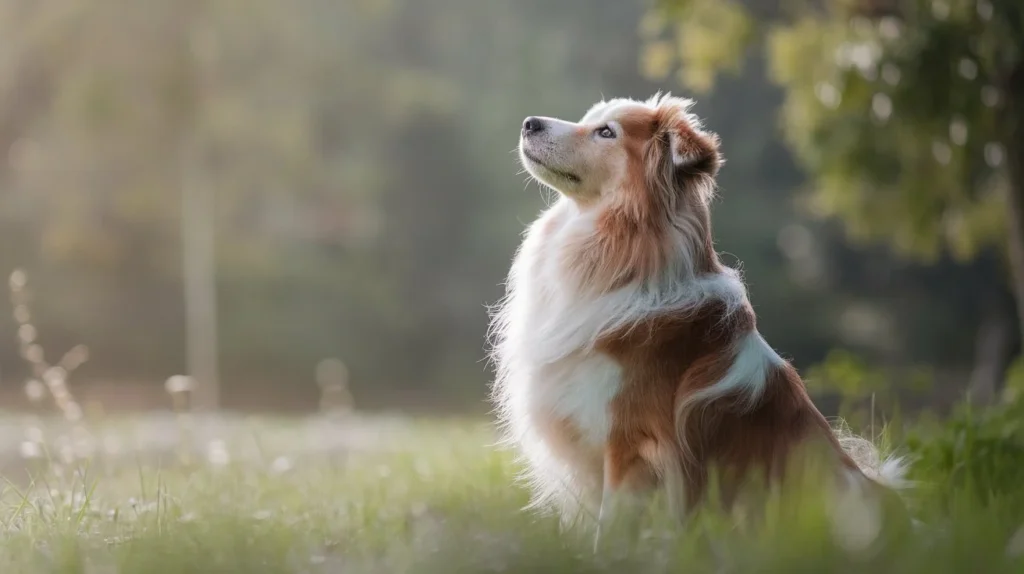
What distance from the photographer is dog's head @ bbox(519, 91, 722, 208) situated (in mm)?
3404

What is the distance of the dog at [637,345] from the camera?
3.00m

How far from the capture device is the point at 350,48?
1969 cm

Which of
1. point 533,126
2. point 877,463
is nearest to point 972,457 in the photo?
point 877,463

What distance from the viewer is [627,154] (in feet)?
11.6

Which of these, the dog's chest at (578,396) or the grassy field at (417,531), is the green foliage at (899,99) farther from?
the dog's chest at (578,396)

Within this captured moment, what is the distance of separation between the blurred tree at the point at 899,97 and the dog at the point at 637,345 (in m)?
3.76

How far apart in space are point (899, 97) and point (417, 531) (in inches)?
205

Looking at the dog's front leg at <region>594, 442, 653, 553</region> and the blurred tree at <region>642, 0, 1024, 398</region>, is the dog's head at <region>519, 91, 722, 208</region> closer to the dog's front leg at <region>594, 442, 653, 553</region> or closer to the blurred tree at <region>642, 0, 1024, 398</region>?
the dog's front leg at <region>594, 442, 653, 553</region>

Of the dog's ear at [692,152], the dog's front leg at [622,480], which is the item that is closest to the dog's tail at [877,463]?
the dog's front leg at [622,480]

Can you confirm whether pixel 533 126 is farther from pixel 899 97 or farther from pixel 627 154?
pixel 899 97

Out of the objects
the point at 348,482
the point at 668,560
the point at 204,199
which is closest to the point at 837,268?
the point at 204,199

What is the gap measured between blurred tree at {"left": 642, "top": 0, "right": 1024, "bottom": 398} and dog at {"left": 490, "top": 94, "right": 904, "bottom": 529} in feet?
12.3

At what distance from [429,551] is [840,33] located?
7683 mm

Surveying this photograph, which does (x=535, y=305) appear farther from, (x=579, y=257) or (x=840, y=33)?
(x=840, y=33)
